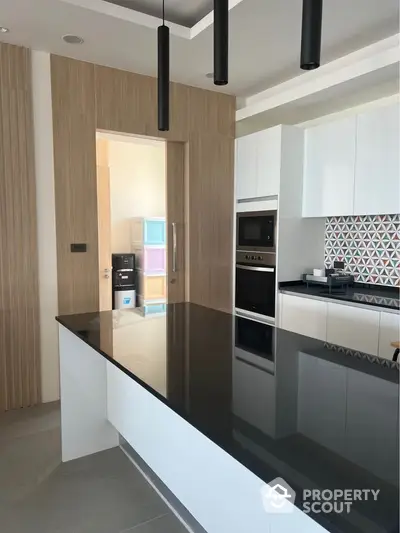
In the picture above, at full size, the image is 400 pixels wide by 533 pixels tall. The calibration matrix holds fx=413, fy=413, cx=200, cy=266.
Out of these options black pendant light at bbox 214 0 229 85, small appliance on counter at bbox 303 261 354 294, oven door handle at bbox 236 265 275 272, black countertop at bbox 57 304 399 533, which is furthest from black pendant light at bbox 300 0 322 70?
oven door handle at bbox 236 265 275 272

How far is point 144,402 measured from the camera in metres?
1.92

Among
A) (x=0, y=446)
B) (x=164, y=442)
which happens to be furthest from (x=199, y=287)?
(x=164, y=442)

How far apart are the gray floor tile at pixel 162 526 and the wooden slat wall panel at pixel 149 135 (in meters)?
1.92

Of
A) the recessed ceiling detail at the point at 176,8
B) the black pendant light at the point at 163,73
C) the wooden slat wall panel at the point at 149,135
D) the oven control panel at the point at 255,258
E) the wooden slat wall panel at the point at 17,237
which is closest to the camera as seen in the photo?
the black pendant light at the point at 163,73

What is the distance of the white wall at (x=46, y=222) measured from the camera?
3260 mm

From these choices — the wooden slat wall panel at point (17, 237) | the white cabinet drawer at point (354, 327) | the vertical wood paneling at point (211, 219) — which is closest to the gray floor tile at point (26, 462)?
the wooden slat wall panel at point (17, 237)

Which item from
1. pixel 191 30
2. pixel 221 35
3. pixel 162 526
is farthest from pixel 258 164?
pixel 162 526

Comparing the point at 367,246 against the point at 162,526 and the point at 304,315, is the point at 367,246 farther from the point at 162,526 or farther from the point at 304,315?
the point at 162,526

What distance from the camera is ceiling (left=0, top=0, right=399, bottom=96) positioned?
8.46 ft

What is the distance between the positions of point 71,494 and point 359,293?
258 centimetres

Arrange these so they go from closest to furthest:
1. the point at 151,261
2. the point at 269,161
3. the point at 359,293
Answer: the point at 359,293, the point at 269,161, the point at 151,261

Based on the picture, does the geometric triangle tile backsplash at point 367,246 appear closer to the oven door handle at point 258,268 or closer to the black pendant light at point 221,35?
the oven door handle at point 258,268

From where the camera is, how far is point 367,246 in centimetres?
371

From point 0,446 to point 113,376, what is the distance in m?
1.06
